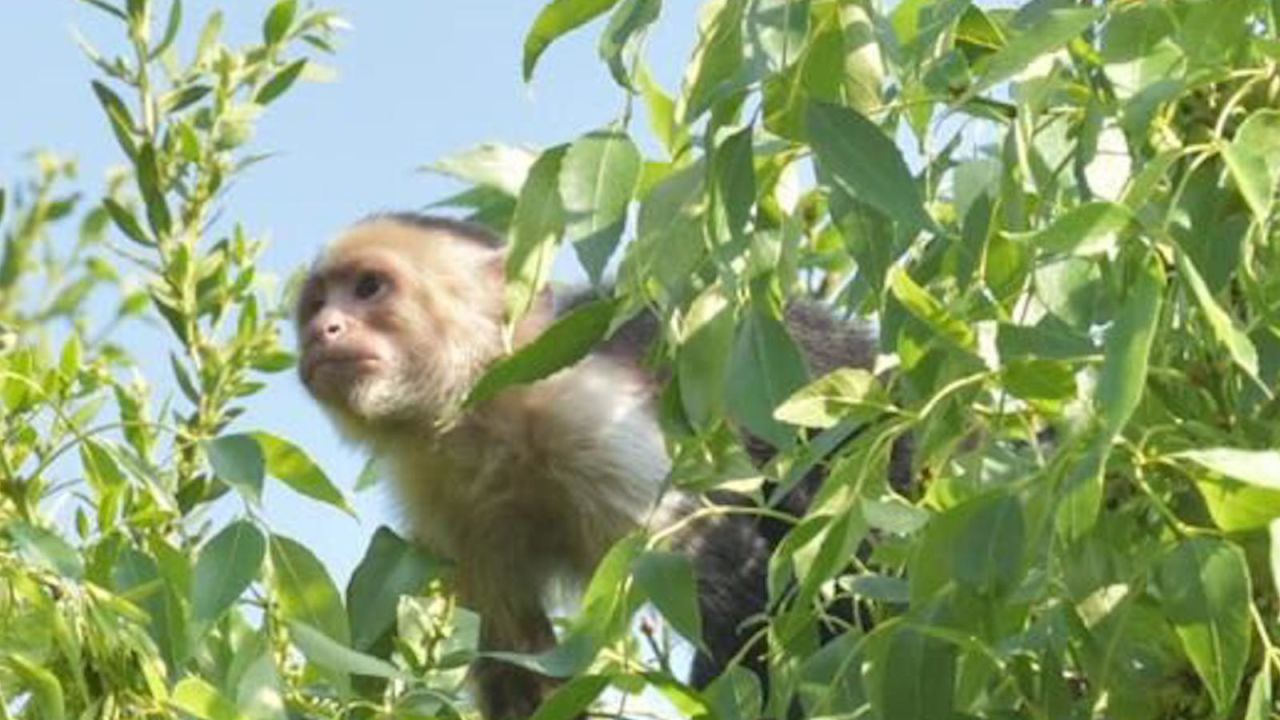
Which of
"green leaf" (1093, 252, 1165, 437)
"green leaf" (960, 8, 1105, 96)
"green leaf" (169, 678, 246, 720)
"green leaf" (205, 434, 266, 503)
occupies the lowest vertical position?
"green leaf" (169, 678, 246, 720)

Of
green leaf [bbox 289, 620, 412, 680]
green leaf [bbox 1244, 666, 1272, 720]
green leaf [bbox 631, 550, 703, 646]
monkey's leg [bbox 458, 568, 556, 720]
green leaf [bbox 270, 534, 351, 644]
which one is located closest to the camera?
green leaf [bbox 1244, 666, 1272, 720]

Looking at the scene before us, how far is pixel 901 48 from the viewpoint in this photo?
8.96 feet

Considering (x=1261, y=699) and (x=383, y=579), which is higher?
(x=1261, y=699)

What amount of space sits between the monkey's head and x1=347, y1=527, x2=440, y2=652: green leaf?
292 centimetres

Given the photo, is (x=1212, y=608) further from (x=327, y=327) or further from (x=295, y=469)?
(x=327, y=327)

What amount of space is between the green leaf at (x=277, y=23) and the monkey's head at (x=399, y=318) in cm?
205

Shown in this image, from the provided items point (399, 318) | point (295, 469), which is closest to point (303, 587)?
point (295, 469)

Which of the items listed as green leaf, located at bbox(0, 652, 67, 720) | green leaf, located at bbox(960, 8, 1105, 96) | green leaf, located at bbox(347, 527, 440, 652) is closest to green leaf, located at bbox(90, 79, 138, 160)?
green leaf, located at bbox(347, 527, 440, 652)

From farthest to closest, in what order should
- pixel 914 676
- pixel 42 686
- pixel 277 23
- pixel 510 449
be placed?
pixel 510 449
pixel 277 23
pixel 42 686
pixel 914 676

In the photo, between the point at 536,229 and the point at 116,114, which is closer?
the point at 536,229

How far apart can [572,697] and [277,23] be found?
7.39 ft

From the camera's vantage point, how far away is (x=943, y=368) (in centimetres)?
274

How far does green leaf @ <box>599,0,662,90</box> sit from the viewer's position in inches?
103

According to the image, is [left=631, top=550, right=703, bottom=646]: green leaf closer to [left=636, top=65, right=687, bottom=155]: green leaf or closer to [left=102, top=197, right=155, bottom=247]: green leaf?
[left=636, top=65, right=687, bottom=155]: green leaf
